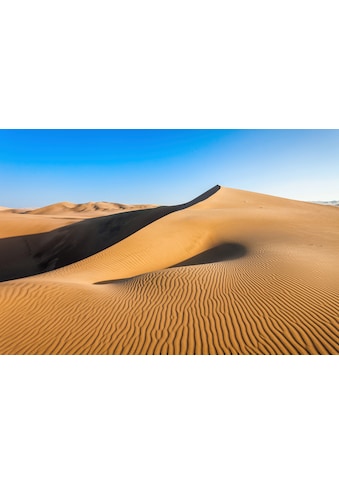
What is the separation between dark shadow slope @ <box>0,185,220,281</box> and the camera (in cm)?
1783

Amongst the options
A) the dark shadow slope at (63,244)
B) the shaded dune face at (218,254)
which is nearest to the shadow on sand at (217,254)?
the shaded dune face at (218,254)

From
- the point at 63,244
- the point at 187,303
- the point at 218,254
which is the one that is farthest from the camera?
the point at 63,244

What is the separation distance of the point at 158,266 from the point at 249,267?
4.39m

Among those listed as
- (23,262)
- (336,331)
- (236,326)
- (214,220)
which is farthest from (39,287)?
(23,262)

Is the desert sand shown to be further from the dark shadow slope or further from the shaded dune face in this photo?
the dark shadow slope

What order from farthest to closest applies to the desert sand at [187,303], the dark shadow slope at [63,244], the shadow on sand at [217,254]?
the dark shadow slope at [63,244]
the shadow on sand at [217,254]
the desert sand at [187,303]

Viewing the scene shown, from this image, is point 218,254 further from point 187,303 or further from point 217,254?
point 187,303

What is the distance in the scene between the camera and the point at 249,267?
328 inches

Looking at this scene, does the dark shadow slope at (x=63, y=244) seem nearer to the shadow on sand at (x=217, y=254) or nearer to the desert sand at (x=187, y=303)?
the shadow on sand at (x=217, y=254)

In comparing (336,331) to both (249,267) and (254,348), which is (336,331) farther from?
(249,267)

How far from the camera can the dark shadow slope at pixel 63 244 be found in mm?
17828

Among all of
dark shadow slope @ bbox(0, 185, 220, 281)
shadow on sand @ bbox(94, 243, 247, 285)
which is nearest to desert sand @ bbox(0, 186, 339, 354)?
shadow on sand @ bbox(94, 243, 247, 285)

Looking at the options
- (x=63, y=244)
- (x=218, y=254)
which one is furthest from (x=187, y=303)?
(x=63, y=244)

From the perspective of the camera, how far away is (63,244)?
20938 mm
